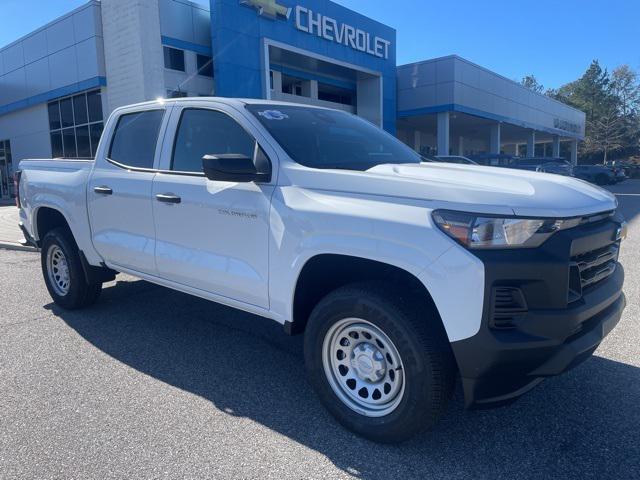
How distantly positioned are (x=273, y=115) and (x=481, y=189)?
68.2 inches

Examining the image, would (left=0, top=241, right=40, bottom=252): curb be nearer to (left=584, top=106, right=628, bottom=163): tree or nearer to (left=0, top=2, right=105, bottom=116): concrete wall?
(left=0, top=2, right=105, bottom=116): concrete wall

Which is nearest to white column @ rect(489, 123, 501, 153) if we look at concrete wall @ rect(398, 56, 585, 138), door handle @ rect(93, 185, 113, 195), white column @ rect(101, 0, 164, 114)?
concrete wall @ rect(398, 56, 585, 138)

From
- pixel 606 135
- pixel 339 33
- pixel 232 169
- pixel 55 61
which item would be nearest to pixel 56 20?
pixel 55 61

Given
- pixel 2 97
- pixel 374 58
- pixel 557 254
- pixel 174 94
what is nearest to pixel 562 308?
pixel 557 254

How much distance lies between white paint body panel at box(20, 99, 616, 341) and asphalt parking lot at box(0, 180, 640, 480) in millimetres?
640

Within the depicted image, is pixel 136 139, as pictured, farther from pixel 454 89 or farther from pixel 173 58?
pixel 454 89

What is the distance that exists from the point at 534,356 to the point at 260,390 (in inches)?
73.9

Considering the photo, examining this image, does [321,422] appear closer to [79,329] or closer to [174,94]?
[79,329]

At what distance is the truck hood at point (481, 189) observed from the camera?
241 centimetres

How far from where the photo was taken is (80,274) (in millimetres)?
5082

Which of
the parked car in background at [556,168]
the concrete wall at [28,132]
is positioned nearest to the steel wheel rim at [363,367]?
the parked car in background at [556,168]

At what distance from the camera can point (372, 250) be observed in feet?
8.69

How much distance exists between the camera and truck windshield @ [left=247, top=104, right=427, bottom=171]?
3.38m

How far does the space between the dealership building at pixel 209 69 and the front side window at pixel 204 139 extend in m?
15.1
